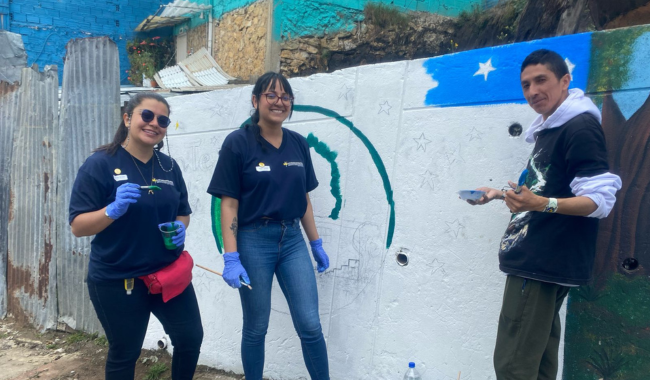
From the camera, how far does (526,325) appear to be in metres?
1.86

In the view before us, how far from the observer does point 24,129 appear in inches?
178

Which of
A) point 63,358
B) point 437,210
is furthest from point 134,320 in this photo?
point 63,358

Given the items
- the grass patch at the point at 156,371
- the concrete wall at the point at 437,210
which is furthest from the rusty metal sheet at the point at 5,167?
the concrete wall at the point at 437,210

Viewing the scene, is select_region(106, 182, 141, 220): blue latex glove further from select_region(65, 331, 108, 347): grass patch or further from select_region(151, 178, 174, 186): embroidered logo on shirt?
select_region(65, 331, 108, 347): grass patch

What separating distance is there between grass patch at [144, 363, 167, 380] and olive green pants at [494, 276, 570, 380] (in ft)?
8.27

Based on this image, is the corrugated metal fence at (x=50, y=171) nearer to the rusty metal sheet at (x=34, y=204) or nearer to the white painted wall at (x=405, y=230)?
the rusty metal sheet at (x=34, y=204)

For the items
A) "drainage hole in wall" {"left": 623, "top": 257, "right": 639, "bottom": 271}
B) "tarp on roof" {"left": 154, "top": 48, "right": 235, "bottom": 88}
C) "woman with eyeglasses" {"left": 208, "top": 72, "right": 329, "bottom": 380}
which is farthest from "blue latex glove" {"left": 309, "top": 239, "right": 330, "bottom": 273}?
"tarp on roof" {"left": 154, "top": 48, "right": 235, "bottom": 88}

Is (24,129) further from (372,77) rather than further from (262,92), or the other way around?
(372,77)

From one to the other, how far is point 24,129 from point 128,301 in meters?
3.06

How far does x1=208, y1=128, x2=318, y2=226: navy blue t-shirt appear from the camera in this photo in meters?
2.49

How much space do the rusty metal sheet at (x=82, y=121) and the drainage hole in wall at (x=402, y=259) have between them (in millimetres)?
2762

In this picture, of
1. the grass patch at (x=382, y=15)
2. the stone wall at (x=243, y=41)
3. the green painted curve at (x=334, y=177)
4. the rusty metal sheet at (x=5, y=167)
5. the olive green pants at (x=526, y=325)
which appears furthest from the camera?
the grass patch at (x=382, y=15)

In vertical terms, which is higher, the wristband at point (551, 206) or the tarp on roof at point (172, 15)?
the tarp on roof at point (172, 15)

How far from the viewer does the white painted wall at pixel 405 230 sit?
2508 mm
